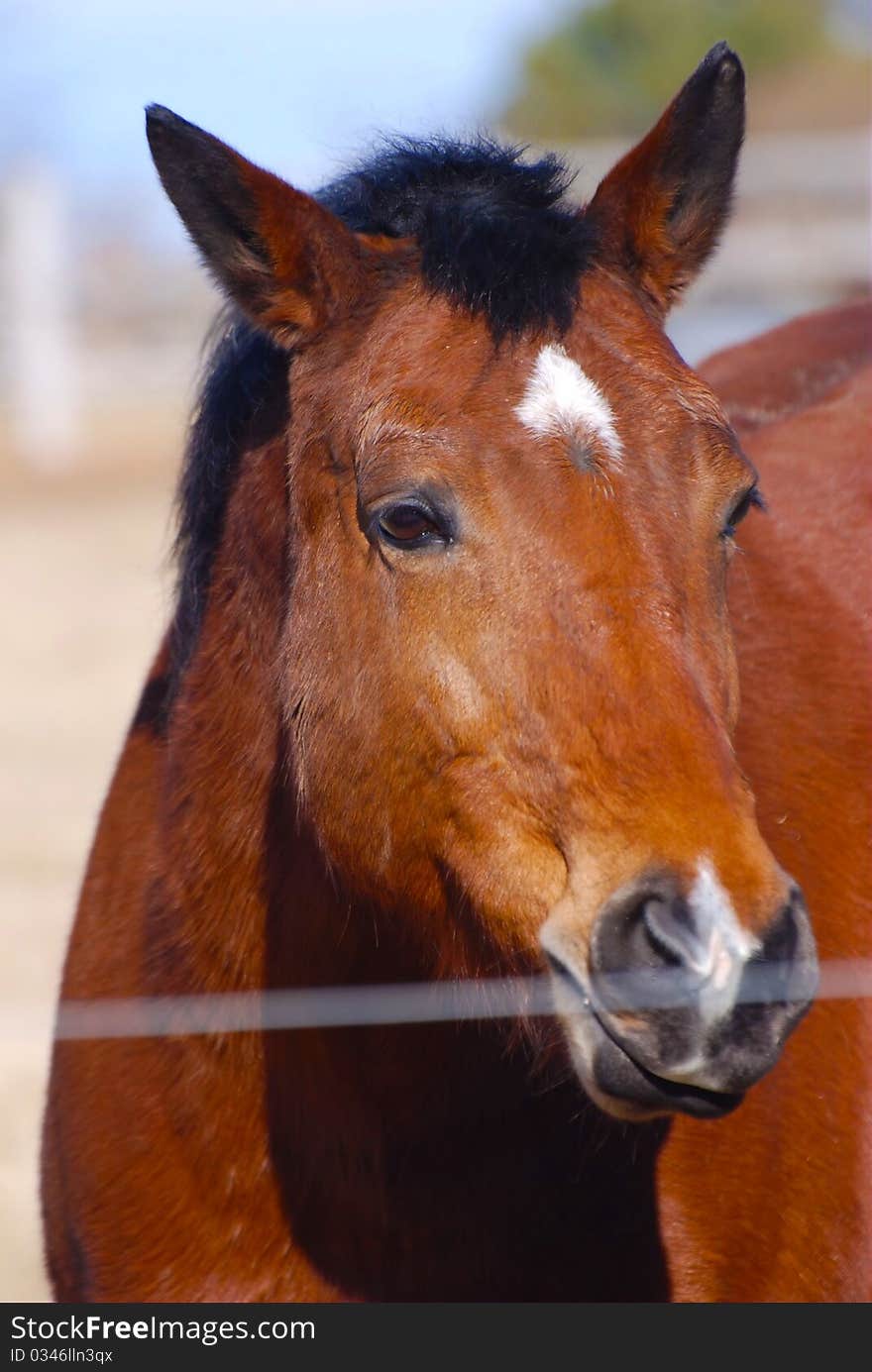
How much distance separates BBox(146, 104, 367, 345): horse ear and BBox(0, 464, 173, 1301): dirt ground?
0.65 metres

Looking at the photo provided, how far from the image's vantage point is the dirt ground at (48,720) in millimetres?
4398

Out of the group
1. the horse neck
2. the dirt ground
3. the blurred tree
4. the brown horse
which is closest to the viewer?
the brown horse

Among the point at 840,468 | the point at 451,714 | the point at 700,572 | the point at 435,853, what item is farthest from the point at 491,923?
the point at 840,468

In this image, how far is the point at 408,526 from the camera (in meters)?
2.09

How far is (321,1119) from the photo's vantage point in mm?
2369

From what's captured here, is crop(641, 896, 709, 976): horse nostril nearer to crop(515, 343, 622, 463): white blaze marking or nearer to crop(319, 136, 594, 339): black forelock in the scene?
crop(515, 343, 622, 463): white blaze marking

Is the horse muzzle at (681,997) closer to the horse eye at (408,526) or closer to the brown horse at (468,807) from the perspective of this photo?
the brown horse at (468,807)

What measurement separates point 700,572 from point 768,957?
0.56 meters

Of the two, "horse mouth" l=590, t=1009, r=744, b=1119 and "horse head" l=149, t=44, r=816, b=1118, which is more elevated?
"horse head" l=149, t=44, r=816, b=1118

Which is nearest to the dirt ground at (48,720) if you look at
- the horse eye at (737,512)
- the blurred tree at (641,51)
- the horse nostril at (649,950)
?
the horse eye at (737,512)

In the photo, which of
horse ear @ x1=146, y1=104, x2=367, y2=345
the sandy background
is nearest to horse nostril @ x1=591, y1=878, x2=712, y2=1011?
horse ear @ x1=146, y1=104, x2=367, y2=345

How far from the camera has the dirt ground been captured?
4.40 m

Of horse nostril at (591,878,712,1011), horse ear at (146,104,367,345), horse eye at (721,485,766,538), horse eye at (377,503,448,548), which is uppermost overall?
horse ear at (146,104,367,345)
